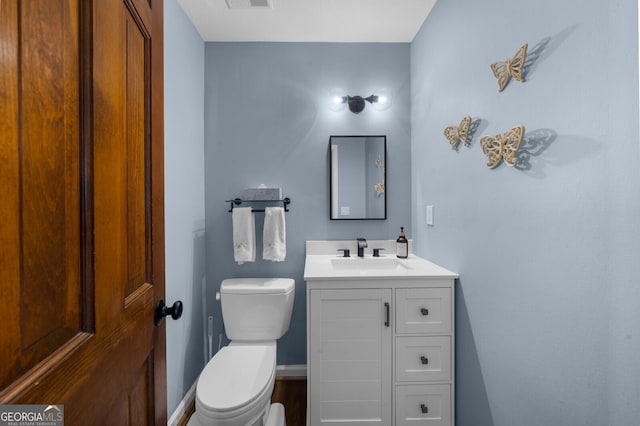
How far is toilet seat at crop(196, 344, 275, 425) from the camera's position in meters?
1.18

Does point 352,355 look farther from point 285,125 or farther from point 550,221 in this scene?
point 285,125

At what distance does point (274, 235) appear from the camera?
6.46 ft

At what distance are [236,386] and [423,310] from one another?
37.3 inches

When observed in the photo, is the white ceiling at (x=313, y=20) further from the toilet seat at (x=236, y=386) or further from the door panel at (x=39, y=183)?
the toilet seat at (x=236, y=386)

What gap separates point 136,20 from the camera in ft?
2.30

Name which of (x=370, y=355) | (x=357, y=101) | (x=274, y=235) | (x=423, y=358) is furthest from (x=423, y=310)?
(x=357, y=101)

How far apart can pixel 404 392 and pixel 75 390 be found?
1.44 metres

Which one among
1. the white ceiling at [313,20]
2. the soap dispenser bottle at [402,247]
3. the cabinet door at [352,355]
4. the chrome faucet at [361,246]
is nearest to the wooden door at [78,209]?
the cabinet door at [352,355]

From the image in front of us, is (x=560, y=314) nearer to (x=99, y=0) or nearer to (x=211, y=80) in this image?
(x=99, y=0)

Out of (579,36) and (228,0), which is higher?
(228,0)

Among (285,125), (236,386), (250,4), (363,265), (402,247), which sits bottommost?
(236,386)

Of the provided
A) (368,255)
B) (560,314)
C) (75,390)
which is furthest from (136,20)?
(368,255)

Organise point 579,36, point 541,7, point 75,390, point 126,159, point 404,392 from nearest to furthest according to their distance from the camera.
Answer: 1. point 75,390
2. point 126,159
3. point 579,36
4. point 541,7
5. point 404,392

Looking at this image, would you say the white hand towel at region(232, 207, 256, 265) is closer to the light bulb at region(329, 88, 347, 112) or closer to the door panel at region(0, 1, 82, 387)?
the light bulb at region(329, 88, 347, 112)
